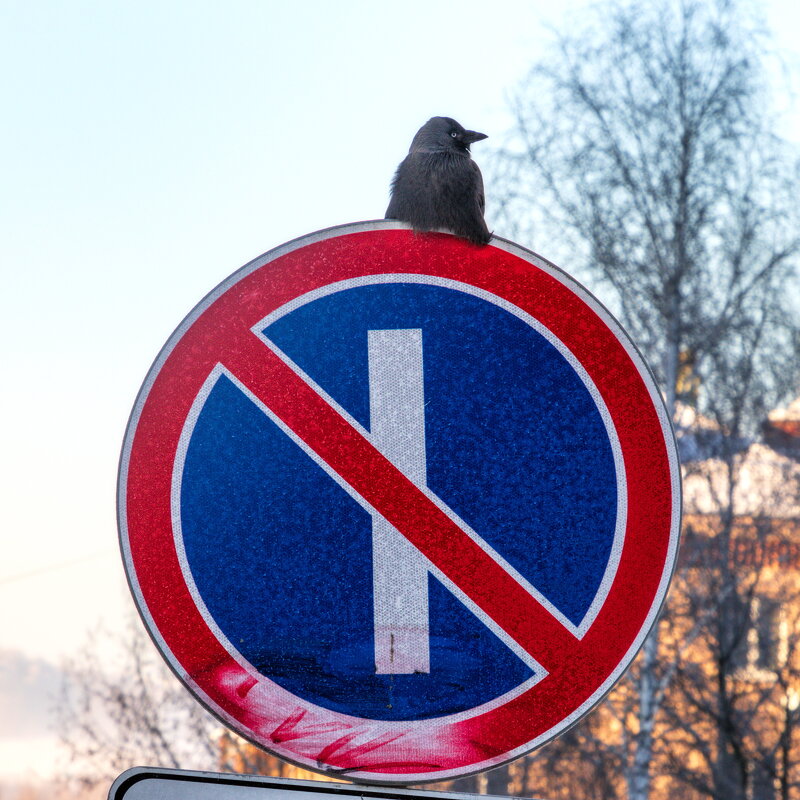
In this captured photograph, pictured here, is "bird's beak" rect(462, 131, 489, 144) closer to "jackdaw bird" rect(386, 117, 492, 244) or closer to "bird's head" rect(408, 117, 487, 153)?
"bird's head" rect(408, 117, 487, 153)

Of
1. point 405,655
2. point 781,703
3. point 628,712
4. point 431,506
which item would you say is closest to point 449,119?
point 431,506

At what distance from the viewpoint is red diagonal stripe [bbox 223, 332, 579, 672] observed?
46.6 inches

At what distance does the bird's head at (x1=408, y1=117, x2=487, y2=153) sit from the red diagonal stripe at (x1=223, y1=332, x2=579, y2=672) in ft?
1.15

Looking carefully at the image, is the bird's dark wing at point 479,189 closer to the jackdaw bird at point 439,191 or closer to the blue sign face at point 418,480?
the jackdaw bird at point 439,191

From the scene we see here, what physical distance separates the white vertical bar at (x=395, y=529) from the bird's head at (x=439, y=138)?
0.28 m

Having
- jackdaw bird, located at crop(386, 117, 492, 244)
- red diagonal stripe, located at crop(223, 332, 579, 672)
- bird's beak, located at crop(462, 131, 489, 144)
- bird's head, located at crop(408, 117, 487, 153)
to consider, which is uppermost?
bird's beak, located at crop(462, 131, 489, 144)

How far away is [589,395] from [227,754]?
9504 mm

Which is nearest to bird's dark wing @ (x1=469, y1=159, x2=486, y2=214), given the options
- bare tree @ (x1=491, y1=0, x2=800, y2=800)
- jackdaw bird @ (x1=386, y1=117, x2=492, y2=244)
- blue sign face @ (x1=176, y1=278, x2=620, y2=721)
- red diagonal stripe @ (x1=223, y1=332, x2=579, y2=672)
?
jackdaw bird @ (x1=386, y1=117, x2=492, y2=244)

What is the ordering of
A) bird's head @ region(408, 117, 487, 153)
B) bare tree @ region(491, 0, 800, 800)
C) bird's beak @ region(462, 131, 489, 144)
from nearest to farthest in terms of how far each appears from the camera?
bird's head @ region(408, 117, 487, 153)
bird's beak @ region(462, 131, 489, 144)
bare tree @ region(491, 0, 800, 800)

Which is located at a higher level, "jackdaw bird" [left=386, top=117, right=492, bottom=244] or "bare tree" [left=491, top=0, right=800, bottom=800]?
"bare tree" [left=491, top=0, right=800, bottom=800]

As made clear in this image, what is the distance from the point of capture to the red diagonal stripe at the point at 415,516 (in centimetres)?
118

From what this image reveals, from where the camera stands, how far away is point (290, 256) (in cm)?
127

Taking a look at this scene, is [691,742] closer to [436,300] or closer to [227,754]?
[227,754]

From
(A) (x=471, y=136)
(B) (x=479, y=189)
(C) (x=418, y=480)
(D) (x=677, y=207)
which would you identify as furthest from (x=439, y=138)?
(D) (x=677, y=207)
